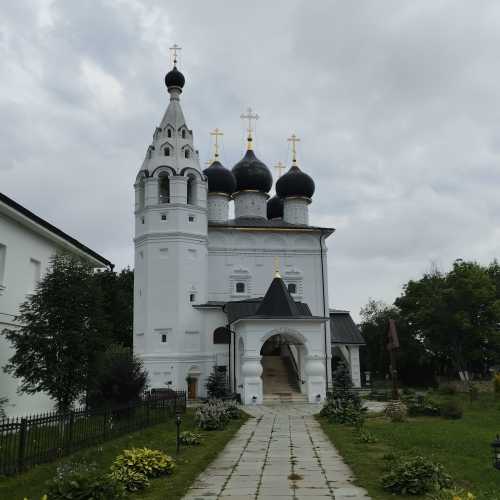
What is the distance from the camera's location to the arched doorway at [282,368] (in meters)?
25.3

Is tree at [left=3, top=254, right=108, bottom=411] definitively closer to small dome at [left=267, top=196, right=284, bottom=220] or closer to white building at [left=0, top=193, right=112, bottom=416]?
white building at [left=0, top=193, right=112, bottom=416]

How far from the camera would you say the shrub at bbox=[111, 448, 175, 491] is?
292 inches

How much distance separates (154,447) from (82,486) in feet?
16.7

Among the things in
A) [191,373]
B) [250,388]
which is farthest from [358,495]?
[191,373]

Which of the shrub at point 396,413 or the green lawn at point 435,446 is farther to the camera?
the shrub at point 396,413

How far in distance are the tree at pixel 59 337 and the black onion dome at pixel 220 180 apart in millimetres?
21560

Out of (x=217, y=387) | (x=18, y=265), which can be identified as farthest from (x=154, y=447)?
(x=217, y=387)

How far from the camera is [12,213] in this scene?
41.9 feet

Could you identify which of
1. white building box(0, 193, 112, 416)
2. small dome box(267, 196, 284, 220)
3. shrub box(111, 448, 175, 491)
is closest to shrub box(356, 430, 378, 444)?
shrub box(111, 448, 175, 491)

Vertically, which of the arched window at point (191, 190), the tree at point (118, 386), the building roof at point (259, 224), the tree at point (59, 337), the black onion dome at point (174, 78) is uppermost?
the black onion dome at point (174, 78)

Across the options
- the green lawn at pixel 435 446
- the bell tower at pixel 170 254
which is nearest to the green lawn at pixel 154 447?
the green lawn at pixel 435 446

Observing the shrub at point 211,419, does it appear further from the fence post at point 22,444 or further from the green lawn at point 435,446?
the fence post at point 22,444

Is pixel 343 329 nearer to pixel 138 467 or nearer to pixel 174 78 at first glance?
pixel 174 78

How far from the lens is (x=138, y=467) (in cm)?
786
